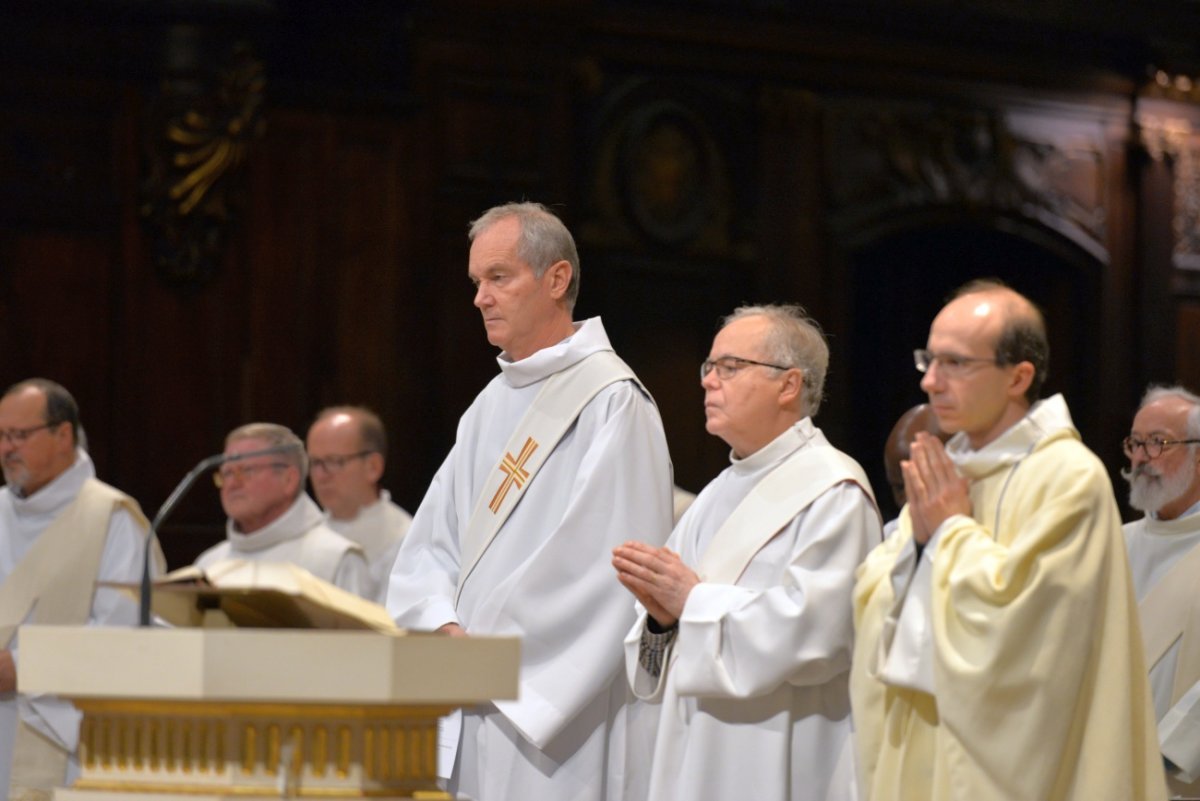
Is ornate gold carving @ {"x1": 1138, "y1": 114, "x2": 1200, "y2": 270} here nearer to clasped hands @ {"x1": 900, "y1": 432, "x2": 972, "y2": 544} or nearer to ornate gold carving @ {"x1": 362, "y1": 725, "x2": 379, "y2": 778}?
clasped hands @ {"x1": 900, "y1": 432, "x2": 972, "y2": 544}

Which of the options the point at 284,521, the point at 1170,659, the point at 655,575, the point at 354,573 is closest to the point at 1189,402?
the point at 1170,659

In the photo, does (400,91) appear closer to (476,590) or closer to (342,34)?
(342,34)

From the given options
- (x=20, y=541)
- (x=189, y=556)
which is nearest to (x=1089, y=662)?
(x=20, y=541)

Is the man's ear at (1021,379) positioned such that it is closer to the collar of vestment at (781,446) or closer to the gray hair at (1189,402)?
the collar of vestment at (781,446)

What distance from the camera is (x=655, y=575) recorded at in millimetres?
4230

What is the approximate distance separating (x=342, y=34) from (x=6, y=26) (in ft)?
5.93

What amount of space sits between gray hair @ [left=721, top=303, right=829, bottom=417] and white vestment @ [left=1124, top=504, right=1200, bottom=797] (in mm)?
1146

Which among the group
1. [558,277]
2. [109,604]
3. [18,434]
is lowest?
[109,604]

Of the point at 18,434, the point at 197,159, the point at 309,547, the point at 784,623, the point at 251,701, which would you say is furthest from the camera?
the point at 197,159

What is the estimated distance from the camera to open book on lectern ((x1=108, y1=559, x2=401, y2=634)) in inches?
112

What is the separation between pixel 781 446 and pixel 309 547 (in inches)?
122

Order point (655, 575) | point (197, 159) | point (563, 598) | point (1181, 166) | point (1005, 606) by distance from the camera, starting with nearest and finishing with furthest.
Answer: point (1005, 606), point (655, 575), point (563, 598), point (197, 159), point (1181, 166)

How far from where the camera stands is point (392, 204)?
30.3ft

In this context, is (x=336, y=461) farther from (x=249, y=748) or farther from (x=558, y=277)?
(x=249, y=748)
